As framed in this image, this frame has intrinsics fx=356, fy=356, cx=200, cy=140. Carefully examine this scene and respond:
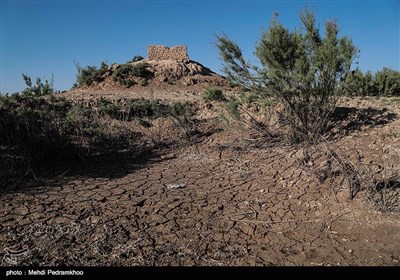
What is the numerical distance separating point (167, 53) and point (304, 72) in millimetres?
15384

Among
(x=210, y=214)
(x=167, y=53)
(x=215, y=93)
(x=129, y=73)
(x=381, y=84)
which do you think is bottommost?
(x=210, y=214)

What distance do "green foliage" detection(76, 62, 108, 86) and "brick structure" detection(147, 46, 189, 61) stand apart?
12.2ft

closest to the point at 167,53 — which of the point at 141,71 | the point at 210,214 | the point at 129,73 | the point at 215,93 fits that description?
the point at 141,71

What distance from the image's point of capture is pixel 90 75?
57.0 feet

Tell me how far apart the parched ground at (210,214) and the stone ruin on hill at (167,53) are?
49.3 feet

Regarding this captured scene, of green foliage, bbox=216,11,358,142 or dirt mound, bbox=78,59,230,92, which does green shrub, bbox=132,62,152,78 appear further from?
green foliage, bbox=216,11,358,142

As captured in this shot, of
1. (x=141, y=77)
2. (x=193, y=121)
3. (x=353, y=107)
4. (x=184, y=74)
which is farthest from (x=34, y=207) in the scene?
(x=184, y=74)

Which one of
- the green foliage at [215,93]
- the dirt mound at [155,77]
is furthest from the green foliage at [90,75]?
the green foliage at [215,93]

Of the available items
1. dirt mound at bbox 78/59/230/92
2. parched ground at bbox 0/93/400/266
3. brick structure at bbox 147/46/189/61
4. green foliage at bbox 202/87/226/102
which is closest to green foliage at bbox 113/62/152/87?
dirt mound at bbox 78/59/230/92

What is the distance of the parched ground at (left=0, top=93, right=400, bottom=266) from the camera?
Result: 11.7 ft

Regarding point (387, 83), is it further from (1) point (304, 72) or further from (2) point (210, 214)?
(2) point (210, 214)

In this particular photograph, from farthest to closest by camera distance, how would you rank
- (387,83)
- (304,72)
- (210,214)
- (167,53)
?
(167,53) → (387,83) → (304,72) → (210,214)

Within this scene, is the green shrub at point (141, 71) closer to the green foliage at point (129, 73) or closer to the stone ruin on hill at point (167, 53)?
the green foliage at point (129, 73)

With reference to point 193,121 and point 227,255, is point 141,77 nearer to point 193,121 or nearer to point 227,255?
point 193,121
